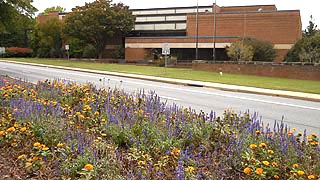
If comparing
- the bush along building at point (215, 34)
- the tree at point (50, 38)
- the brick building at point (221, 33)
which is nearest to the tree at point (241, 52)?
the bush along building at point (215, 34)

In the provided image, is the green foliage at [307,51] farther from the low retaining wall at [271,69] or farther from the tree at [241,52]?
the low retaining wall at [271,69]

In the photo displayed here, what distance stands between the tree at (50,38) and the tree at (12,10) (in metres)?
41.9

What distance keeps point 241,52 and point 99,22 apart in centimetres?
2873

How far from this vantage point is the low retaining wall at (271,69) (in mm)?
33656

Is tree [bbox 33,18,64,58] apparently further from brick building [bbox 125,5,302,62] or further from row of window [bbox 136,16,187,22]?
brick building [bbox 125,5,302,62]

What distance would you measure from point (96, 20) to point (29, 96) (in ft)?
195

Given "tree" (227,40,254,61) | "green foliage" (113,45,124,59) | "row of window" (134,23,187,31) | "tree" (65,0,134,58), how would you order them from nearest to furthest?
1. "tree" (227,40,254,61)
2. "tree" (65,0,134,58)
3. "green foliage" (113,45,124,59)
4. "row of window" (134,23,187,31)

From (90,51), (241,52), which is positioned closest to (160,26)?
(90,51)

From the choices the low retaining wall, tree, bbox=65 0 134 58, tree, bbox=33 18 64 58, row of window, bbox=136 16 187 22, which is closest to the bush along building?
row of window, bbox=136 16 187 22

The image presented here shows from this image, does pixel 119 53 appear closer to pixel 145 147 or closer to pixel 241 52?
pixel 241 52

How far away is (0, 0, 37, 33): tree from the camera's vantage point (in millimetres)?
31320

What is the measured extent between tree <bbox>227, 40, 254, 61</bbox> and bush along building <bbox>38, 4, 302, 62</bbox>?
14.6ft

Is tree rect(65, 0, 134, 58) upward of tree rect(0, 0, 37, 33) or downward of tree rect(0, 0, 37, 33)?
upward

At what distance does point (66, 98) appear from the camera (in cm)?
883
